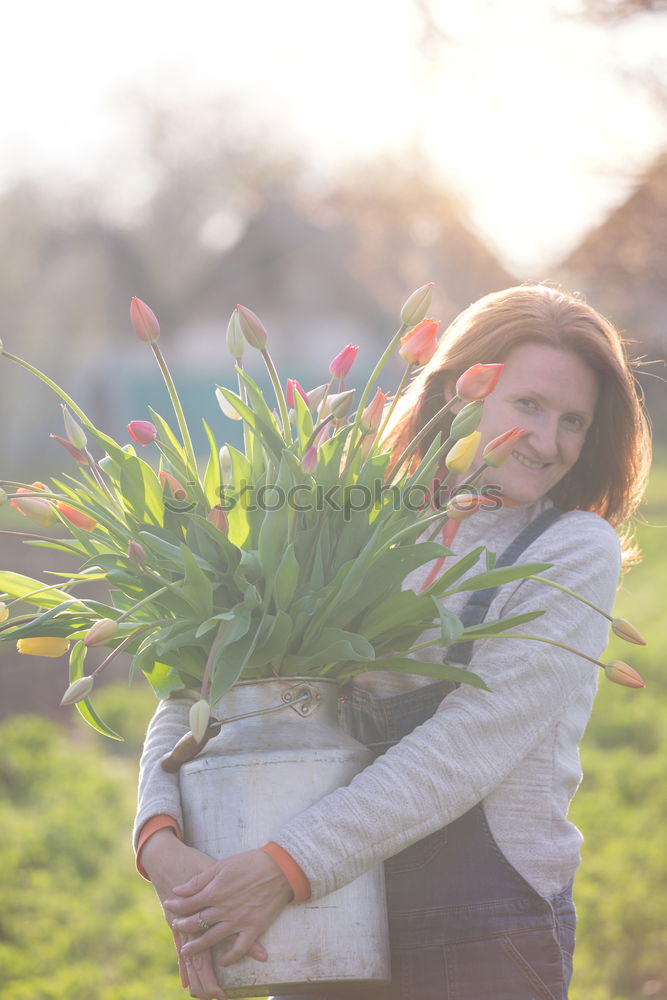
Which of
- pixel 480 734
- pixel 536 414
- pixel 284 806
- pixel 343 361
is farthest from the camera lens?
pixel 536 414

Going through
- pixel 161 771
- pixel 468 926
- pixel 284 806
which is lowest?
pixel 468 926

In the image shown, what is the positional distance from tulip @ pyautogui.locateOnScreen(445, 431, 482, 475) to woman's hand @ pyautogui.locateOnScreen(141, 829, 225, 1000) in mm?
624

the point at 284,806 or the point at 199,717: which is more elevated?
the point at 199,717

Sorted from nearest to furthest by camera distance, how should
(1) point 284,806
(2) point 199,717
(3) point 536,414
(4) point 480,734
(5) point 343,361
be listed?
1. (2) point 199,717
2. (1) point 284,806
3. (4) point 480,734
4. (5) point 343,361
5. (3) point 536,414

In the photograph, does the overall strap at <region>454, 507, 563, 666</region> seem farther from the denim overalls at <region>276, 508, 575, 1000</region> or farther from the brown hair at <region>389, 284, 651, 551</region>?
the brown hair at <region>389, 284, 651, 551</region>

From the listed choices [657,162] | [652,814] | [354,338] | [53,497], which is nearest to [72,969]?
[652,814]

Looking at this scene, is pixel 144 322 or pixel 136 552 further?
pixel 144 322

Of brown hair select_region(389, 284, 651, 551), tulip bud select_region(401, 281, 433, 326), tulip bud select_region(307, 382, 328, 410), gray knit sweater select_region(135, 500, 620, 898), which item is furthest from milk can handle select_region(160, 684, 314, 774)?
brown hair select_region(389, 284, 651, 551)

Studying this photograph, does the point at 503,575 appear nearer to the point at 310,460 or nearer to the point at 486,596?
the point at 486,596

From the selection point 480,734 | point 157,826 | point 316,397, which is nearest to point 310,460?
point 316,397

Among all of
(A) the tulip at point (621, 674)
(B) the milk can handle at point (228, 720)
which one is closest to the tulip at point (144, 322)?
(B) the milk can handle at point (228, 720)

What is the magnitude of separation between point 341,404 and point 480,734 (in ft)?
1.66

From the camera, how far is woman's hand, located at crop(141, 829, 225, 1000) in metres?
1.53

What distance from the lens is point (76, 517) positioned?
1699 millimetres
